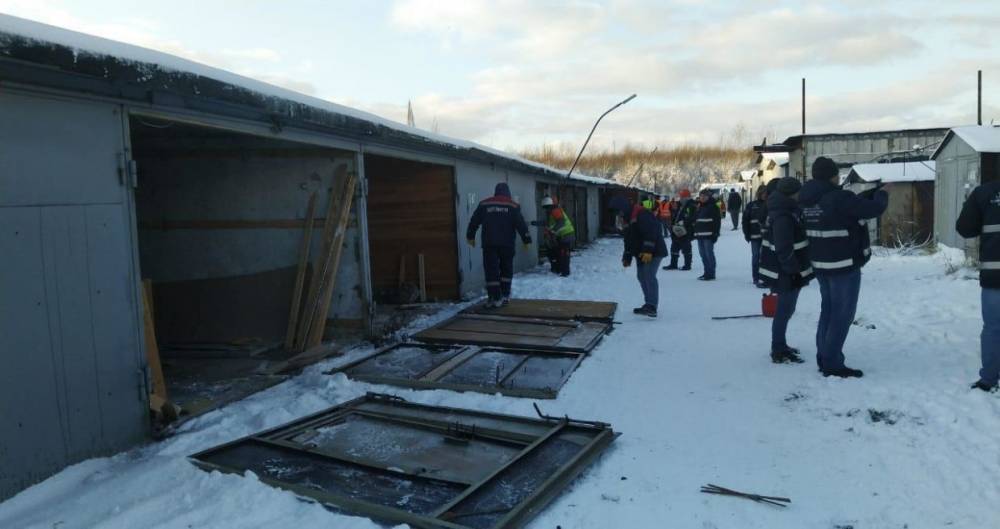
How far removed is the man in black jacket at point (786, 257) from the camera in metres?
6.09

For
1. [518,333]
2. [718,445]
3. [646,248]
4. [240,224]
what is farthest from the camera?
[646,248]

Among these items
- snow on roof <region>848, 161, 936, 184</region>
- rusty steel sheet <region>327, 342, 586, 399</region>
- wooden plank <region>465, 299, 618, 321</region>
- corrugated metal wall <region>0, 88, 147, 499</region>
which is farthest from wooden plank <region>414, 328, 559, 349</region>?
snow on roof <region>848, 161, 936, 184</region>

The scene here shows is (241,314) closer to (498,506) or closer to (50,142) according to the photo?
(50,142)

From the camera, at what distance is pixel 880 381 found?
541 cm

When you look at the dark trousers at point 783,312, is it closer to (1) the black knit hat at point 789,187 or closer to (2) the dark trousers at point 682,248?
(1) the black knit hat at point 789,187

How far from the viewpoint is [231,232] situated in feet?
24.7

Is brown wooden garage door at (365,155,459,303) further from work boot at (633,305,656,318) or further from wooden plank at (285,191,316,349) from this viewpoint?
wooden plank at (285,191,316,349)

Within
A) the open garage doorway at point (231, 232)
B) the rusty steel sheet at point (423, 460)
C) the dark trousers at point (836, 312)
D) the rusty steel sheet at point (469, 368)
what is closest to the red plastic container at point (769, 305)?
the dark trousers at point (836, 312)

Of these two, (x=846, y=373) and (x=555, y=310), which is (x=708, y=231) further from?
(x=846, y=373)

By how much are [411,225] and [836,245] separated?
268 inches

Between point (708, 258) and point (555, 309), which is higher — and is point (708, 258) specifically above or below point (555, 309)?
above

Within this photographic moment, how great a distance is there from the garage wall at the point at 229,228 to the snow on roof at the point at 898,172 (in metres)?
13.3

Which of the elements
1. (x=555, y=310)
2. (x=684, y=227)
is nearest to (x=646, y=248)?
(x=555, y=310)

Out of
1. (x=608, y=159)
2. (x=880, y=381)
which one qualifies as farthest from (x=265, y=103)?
(x=608, y=159)
